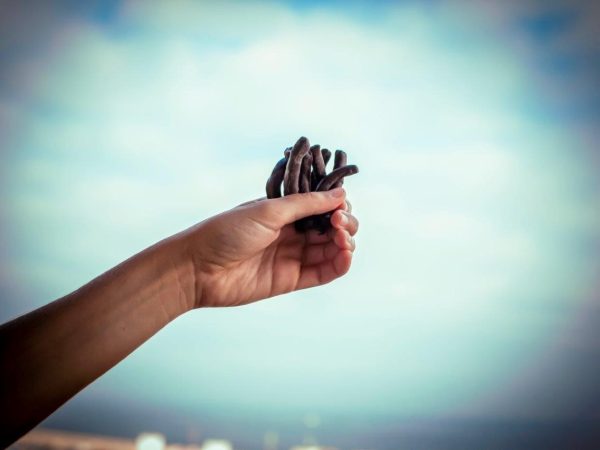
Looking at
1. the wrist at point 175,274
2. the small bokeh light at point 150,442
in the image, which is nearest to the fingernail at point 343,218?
the wrist at point 175,274

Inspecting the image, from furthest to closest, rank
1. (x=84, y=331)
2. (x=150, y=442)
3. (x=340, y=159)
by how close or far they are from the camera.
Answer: (x=150, y=442)
(x=340, y=159)
(x=84, y=331)

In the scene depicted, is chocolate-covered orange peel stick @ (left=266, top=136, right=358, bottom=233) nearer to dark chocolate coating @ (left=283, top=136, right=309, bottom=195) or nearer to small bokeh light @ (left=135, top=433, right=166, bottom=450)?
dark chocolate coating @ (left=283, top=136, right=309, bottom=195)

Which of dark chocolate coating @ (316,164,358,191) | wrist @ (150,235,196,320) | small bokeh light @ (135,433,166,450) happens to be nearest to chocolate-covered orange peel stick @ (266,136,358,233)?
dark chocolate coating @ (316,164,358,191)

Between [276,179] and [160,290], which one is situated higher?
[276,179]

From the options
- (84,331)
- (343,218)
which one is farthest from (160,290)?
(343,218)

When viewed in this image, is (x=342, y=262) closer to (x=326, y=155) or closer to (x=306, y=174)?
(x=306, y=174)

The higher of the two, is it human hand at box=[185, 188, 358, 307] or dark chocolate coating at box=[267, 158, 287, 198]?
dark chocolate coating at box=[267, 158, 287, 198]

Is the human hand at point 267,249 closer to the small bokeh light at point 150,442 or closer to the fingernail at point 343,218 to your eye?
the fingernail at point 343,218
